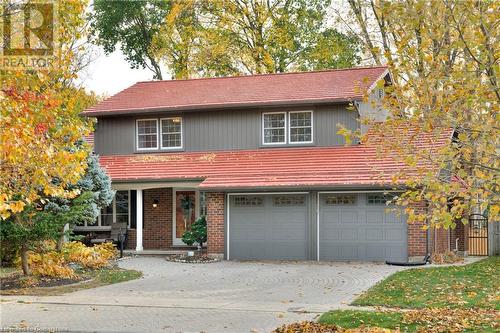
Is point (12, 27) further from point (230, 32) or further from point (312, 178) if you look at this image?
point (230, 32)

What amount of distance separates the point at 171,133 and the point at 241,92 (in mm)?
3256

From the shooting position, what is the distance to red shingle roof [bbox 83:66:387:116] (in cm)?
2584

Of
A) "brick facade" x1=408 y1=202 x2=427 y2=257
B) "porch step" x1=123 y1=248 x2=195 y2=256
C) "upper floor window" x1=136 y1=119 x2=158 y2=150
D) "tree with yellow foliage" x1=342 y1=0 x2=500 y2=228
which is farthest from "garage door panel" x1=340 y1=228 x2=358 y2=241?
"tree with yellow foliage" x1=342 y1=0 x2=500 y2=228

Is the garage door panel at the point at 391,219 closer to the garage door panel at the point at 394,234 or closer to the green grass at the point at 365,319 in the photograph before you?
the garage door panel at the point at 394,234

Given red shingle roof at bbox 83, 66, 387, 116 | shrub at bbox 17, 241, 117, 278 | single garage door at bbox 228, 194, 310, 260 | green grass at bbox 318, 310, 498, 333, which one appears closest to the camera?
green grass at bbox 318, 310, 498, 333

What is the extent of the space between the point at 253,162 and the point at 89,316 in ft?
43.2

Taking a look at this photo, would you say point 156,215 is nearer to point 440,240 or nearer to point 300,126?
point 300,126

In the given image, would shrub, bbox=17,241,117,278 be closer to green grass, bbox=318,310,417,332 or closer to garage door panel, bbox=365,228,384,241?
garage door panel, bbox=365,228,384,241

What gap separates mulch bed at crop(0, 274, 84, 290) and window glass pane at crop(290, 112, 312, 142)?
34.9 feet

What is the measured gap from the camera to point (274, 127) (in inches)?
1024

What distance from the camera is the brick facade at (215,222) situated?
2355 centimetres

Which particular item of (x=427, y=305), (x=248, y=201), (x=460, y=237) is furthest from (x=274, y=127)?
(x=427, y=305)

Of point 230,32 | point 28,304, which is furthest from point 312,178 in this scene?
point 230,32

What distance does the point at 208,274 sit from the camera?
19.2 m
